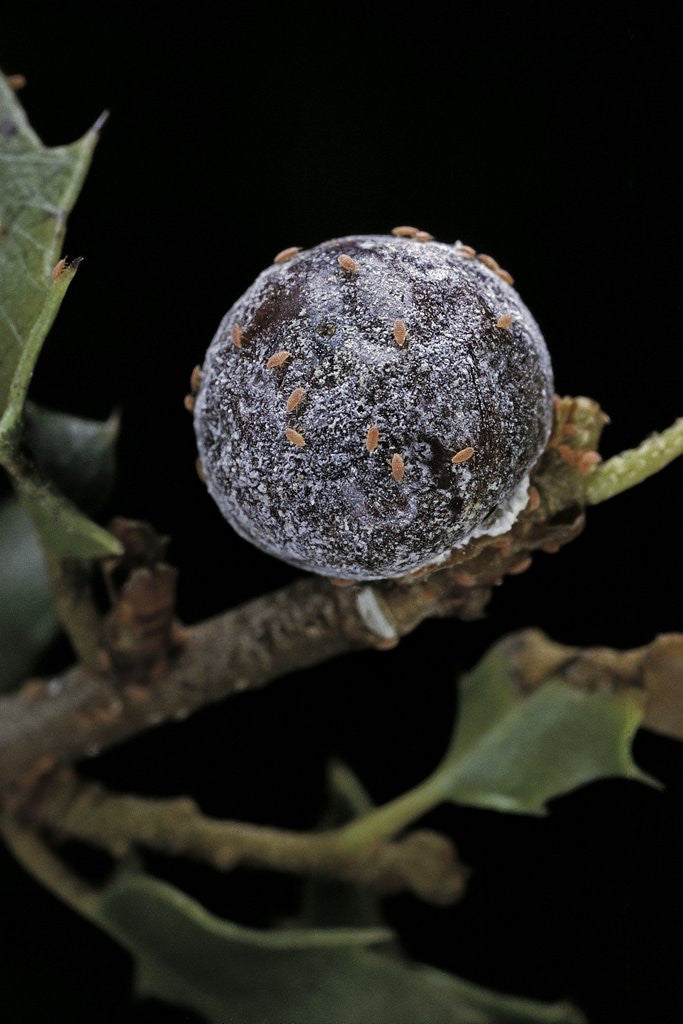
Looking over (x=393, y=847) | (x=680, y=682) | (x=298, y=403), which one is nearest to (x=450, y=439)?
(x=298, y=403)

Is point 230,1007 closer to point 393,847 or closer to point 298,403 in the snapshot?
point 393,847

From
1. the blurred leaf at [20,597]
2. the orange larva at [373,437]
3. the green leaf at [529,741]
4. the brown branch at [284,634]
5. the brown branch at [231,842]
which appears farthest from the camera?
the blurred leaf at [20,597]

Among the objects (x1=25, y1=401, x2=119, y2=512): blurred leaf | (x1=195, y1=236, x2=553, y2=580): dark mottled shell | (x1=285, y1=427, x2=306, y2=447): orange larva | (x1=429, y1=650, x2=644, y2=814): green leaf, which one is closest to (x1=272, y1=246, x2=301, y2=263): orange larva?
(x1=195, y1=236, x2=553, y2=580): dark mottled shell

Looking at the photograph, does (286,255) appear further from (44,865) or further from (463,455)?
(44,865)

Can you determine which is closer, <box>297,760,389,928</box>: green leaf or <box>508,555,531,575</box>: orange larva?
→ <box>508,555,531,575</box>: orange larva

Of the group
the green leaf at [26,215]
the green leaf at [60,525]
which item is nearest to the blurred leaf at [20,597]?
the green leaf at [60,525]

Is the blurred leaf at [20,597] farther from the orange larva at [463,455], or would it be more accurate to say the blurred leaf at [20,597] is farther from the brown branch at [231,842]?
the orange larva at [463,455]

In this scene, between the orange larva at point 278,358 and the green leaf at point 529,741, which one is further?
the green leaf at point 529,741

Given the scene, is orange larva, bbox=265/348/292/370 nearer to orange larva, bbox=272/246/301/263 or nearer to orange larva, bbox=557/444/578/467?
orange larva, bbox=272/246/301/263
